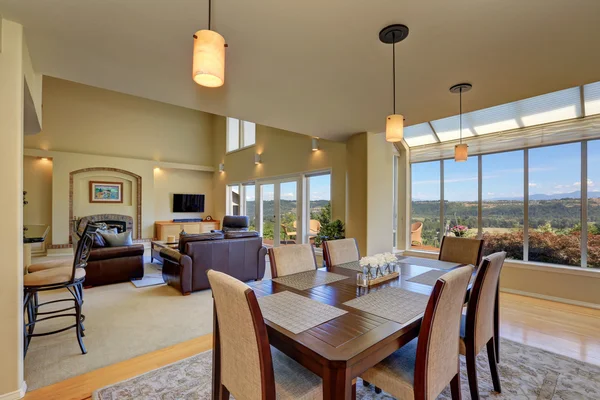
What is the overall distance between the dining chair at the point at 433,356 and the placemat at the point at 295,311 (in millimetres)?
376

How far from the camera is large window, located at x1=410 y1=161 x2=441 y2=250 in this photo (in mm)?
5168

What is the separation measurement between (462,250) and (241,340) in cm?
263

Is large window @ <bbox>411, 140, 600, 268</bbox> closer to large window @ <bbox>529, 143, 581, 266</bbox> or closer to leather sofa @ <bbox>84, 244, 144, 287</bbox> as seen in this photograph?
large window @ <bbox>529, 143, 581, 266</bbox>

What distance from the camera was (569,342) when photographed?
8.74ft

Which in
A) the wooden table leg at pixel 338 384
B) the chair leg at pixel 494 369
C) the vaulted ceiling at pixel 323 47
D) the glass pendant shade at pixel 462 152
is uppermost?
the vaulted ceiling at pixel 323 47

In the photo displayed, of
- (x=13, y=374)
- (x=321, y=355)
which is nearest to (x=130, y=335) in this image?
(x=13, y=374)

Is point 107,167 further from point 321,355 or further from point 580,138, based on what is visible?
point 580,138

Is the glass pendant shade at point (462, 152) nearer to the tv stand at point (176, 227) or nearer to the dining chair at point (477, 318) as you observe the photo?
the dining chair at point (477, 318)

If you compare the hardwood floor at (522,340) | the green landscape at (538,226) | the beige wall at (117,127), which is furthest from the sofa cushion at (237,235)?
Answer: the beige wall at (117,127)

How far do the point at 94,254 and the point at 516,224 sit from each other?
6.36 m

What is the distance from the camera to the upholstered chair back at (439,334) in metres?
1.25

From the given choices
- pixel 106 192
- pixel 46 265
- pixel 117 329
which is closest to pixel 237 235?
pixel 117 329

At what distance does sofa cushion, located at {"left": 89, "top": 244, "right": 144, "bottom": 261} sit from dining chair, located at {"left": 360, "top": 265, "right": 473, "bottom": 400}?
431 cm

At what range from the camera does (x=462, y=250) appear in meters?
2.97
